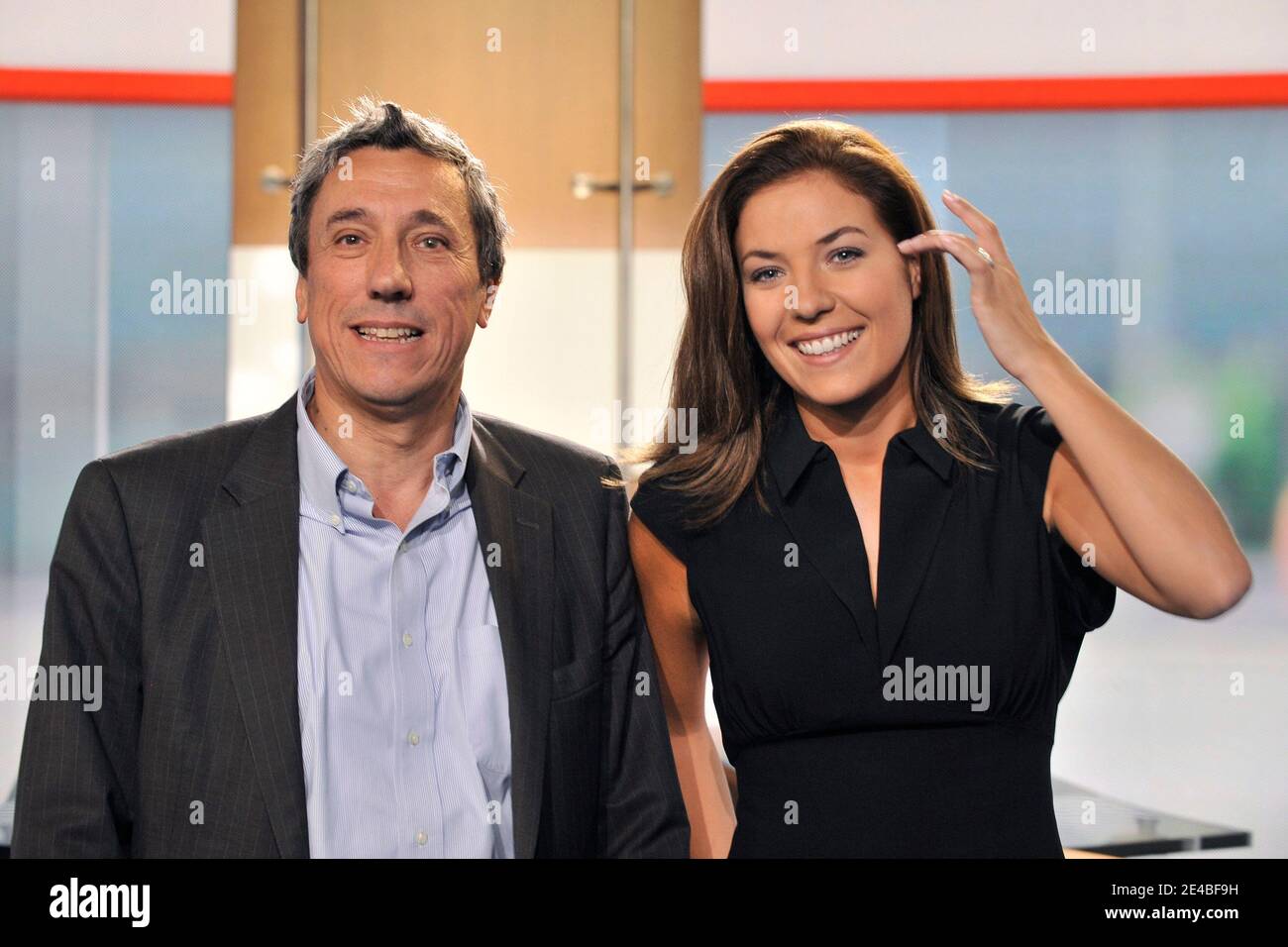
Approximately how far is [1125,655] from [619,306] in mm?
1905

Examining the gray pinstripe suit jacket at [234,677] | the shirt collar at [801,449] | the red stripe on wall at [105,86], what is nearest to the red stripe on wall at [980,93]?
the red stripe on wall at [105,86]

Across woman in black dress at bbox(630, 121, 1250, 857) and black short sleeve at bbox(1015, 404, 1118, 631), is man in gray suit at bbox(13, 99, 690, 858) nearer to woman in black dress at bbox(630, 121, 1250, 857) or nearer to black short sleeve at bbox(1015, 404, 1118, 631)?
woman in black dress at bbox(630, 121, 1250, 857)

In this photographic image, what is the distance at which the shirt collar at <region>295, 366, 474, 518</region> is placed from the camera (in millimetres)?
1728

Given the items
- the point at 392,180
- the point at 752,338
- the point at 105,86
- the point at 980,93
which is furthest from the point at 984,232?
the point at 105,86

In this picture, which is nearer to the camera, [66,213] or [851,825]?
[851,825]

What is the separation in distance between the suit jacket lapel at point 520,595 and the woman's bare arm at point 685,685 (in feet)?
0.57

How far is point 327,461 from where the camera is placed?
1737mm

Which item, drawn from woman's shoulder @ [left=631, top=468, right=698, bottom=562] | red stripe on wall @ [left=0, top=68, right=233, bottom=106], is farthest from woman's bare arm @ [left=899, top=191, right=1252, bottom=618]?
red stripe on wall @ [left=0, top=68, right=233, bottom=106]

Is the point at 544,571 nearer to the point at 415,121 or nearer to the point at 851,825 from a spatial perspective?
the point at 851,825

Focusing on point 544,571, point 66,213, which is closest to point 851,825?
point 544,571

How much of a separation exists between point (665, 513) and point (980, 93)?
8.72ft

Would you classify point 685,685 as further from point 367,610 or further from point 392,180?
point 392,180

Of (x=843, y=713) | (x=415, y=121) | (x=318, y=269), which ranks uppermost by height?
(x=415, y=121)
